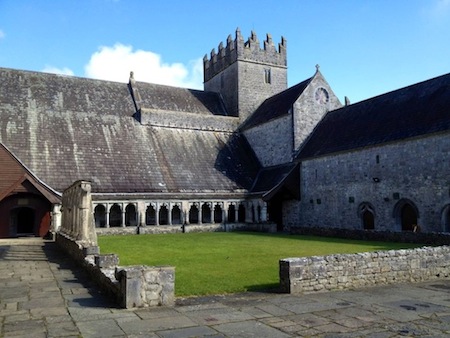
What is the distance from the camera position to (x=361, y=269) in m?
10.8

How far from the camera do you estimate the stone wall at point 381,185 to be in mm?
23125

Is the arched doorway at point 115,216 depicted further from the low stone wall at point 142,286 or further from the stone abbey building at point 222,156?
the low stone wall at point 142,286

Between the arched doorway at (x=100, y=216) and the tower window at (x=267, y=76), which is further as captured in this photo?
the tower window at (x=267, y=76)

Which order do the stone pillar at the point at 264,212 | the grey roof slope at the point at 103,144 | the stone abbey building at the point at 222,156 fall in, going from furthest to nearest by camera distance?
the stone pillar at the point at 264,212
the grey roof slope at the point at 103,144
the stone abbey building at the point at 222,156

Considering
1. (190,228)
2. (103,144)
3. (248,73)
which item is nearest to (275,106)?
(248,73)

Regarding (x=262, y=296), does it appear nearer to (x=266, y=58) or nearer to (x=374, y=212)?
(x=374, y=212)

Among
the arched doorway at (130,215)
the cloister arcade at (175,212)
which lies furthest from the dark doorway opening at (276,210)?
the arched doorway at (130,215)

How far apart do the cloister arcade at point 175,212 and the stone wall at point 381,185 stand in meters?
3.82

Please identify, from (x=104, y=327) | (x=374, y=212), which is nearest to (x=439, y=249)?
(x=104, y=327)

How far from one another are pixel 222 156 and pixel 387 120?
14691 mm

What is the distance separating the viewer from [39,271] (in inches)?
494

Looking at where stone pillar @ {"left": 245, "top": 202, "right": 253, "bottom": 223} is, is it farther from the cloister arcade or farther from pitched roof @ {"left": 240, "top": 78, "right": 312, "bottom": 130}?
pitched roof @ {"left": 240, "top": 78, "right": 312, "bottom": 130}

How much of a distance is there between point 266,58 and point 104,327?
134 ft

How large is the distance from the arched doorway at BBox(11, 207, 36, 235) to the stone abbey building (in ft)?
0.23
